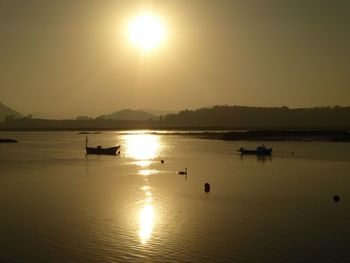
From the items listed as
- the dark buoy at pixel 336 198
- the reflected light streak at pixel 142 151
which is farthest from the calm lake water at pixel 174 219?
the reflected light streak at pixel 142 151

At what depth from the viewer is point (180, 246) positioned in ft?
67.5

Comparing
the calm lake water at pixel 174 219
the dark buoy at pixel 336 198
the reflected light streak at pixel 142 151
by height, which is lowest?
the calm lake water at pixel 174 219

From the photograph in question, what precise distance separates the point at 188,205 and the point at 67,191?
11.8 metres

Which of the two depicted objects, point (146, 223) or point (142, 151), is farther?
point (142, 151)

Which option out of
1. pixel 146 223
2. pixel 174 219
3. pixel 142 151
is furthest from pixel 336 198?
pixel 142 151

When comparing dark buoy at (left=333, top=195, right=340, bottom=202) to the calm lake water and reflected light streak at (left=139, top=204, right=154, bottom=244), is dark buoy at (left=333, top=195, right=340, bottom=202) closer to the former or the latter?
the calm lake water

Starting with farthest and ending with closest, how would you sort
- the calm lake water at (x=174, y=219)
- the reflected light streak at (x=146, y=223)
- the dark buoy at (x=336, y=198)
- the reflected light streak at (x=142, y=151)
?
the reflected light streak at (x=142, y=151) < the dark buoy at (x=336, y=198) < the reflected light streak at (x=146, y=223) < the calm lake water at (x=174, y=219)

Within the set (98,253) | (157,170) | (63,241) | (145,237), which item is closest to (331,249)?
(145,237)

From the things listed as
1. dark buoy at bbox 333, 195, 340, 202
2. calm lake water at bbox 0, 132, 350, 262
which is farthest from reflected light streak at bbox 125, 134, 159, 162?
dark buoy at bbox 333, 195, 340, 202

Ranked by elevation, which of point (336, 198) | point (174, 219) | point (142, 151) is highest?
point (142, 151)

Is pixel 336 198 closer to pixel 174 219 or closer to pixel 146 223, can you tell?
pixel 174 219

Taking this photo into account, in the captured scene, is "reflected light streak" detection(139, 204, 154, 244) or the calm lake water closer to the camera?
the calm lake water

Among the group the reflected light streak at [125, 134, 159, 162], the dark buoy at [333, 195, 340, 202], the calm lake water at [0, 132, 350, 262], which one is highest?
the reflected light streak at [125, 134, 159, 162]

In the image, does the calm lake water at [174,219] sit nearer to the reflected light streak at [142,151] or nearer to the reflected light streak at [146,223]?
the reflected light streak at [146,223]
